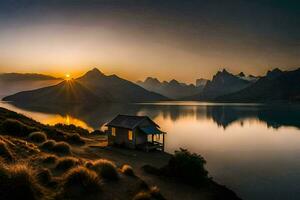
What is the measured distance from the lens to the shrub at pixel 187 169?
22188 millimetres

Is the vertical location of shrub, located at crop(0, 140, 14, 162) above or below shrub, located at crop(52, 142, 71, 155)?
above

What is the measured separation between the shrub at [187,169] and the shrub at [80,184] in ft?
33.4

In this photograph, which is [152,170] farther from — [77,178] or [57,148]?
[77,178]

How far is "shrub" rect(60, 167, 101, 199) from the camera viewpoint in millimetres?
12985

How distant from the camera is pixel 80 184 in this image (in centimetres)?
1376

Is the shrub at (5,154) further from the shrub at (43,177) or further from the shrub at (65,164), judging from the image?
the shrub at (65,164)

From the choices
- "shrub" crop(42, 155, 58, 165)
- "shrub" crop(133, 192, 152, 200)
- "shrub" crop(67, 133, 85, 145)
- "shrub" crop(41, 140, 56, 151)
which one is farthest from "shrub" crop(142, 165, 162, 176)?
"shrub" crop(67, 133, 85, 145)

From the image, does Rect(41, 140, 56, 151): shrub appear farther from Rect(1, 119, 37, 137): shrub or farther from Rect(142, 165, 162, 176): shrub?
Rect(142, 165, 162, 176): shrub

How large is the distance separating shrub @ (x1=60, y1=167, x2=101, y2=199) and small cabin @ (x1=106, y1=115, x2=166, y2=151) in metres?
20.3

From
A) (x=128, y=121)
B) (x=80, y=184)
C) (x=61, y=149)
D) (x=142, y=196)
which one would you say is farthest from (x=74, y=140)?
(x=142, y=196)

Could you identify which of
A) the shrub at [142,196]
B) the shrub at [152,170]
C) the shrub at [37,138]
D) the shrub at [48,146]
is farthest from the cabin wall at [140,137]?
the shrub at [142,196]

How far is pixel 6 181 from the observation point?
1041 centimetres

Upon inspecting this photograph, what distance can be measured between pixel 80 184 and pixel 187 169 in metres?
11.4

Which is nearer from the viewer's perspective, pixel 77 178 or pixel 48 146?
pixel 77 178
